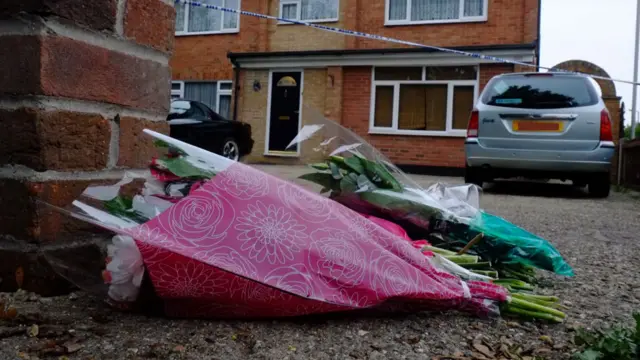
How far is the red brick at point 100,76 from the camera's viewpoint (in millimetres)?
1460

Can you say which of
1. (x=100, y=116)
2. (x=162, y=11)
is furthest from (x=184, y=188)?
(x=162, y=11)

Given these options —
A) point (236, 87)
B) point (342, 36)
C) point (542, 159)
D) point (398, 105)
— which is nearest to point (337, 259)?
point (542, 159)

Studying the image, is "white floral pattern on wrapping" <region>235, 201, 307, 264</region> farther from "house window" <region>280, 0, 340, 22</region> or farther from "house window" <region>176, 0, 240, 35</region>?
"house window" <region>176, 0, 240, 35</region>

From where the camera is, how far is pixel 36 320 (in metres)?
1.33

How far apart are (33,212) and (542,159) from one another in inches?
256

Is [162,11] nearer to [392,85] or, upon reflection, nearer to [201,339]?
[201,339]

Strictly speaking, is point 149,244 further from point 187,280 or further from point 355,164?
point 355,164

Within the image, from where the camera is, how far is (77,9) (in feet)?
4.99

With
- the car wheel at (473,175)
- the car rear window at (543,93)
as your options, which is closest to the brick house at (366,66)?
the car wheel at (473,175)

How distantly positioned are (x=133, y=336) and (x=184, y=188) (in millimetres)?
402

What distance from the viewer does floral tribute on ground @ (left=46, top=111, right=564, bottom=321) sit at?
1.31 metres

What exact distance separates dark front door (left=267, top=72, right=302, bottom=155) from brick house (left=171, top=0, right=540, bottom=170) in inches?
1.1

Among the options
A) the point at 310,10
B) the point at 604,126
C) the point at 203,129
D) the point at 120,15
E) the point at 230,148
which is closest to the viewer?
the point at 120,15

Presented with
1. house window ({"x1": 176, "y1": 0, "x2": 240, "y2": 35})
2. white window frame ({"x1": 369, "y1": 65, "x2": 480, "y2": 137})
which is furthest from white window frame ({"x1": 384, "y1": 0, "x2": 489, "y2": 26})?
house window ({"x1": 176, "y1": 0, "x2": 240, "y2": 35})
